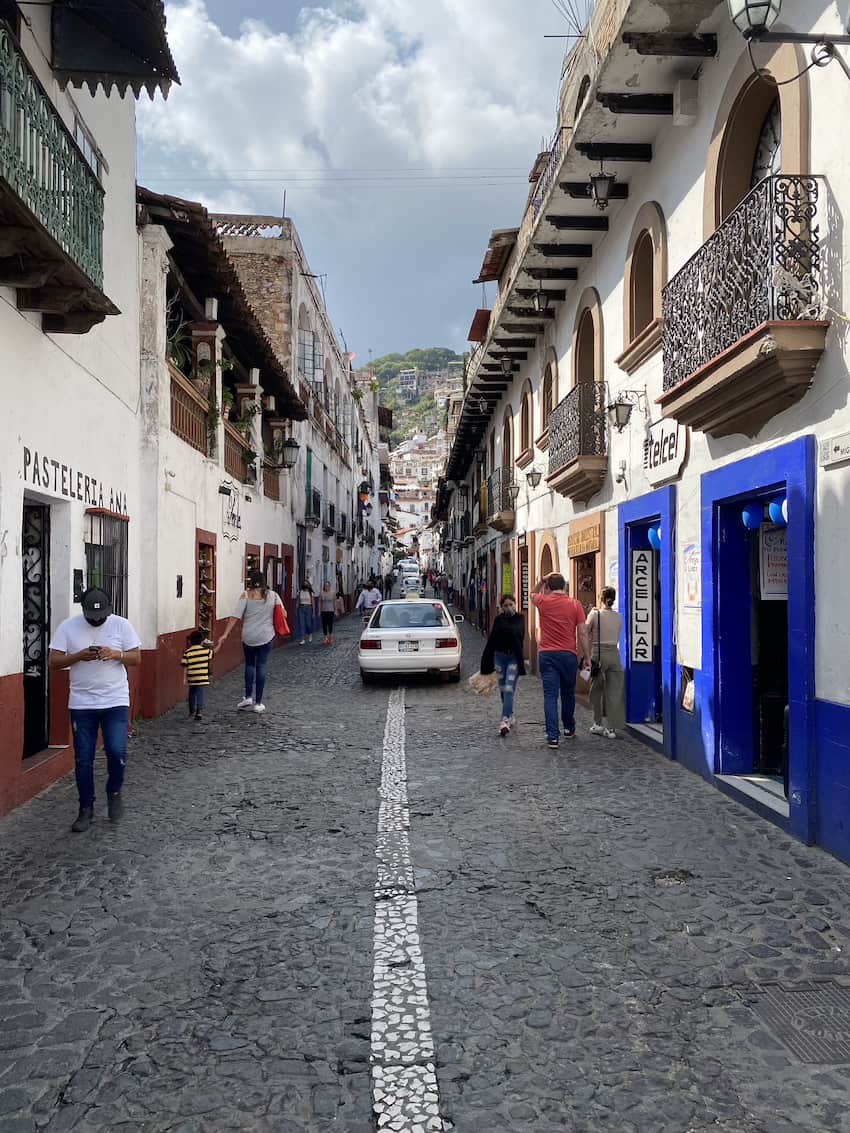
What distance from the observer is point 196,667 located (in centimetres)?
1060

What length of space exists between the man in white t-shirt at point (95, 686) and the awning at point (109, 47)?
4.36 m

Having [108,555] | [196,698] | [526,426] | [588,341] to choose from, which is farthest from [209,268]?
[526,426]

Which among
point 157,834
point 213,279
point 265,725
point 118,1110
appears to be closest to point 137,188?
point 213,279

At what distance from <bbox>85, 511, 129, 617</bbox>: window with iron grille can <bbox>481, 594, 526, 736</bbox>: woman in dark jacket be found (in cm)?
409

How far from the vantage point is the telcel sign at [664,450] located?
840 cm

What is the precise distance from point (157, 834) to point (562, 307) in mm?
10595

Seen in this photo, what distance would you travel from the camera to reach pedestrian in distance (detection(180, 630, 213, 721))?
34.5 feet

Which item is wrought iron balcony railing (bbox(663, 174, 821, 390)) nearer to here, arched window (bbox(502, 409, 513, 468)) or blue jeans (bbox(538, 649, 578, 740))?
blue jeans (bbox(538, 649, 578, 740))

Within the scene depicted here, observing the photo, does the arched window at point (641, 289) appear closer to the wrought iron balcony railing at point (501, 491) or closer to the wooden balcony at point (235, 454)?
the wooden balcony at point (235, 454)

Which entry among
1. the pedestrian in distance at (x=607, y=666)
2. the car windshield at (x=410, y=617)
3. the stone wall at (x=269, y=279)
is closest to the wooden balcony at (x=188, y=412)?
the car windshield at (x=410, y=617)

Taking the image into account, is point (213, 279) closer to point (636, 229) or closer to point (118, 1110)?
point (636, 229)

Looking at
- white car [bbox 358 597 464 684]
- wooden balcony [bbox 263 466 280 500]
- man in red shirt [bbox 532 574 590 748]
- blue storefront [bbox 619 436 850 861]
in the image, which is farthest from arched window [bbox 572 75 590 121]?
wooden balcony [bbox 263 466 280 500]

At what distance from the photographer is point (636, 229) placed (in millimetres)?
9781

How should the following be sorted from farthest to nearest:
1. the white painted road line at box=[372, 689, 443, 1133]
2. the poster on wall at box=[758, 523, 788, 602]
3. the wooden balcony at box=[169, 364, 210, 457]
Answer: the wooden balcony at box=[169, 364, 210, 457], the poster on wall at box=[758, 523, 788, 602], the white painted road line at box=[372, 689, 443, 1133]
